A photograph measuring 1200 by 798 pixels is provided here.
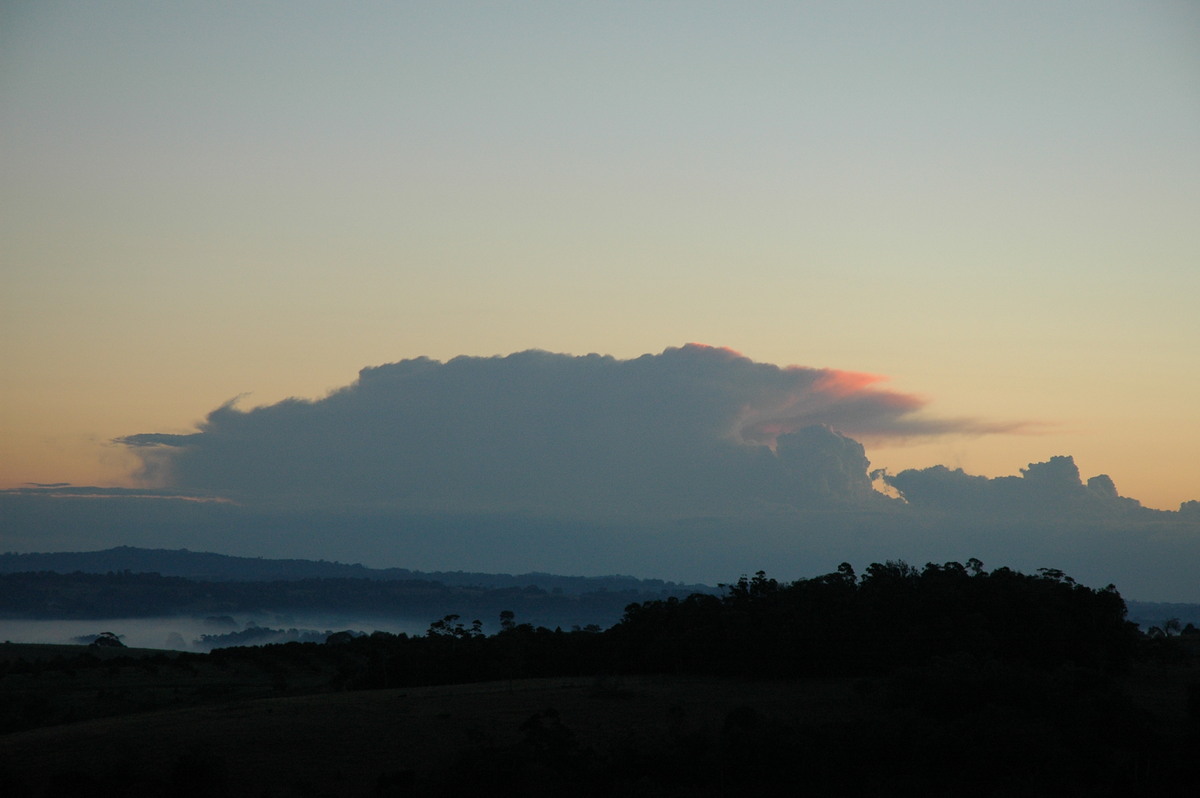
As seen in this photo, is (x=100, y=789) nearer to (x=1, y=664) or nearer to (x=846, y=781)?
(x=846, y=781)

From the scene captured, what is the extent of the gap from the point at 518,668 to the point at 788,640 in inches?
755

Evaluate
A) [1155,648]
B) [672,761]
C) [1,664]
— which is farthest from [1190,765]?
[1,664]

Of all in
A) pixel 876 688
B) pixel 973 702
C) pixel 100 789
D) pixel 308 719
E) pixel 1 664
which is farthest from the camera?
pixel 1 664

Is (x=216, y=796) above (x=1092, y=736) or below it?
→ below

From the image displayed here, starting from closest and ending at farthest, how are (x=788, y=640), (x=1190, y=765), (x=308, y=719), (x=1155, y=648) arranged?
(x=1190, y=765) < (x=308, y=719) < (x=788, y=640) < (x=1155, y=648)

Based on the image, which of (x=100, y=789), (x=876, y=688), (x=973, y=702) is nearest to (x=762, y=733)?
(x=973, y=702)

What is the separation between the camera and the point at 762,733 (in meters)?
41.6

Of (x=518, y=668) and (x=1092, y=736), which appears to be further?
(x=518, y=668)

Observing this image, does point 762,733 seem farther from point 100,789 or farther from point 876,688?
point 100,789

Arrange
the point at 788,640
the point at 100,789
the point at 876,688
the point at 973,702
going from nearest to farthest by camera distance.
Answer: the point at 100,789
the point at 973,702
the point at 876,688
the point at 788,640

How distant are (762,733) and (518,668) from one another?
31.9 metres

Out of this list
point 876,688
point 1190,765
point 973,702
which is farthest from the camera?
point 876,688

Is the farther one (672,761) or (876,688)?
(876,688)

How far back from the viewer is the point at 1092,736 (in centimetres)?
4081
